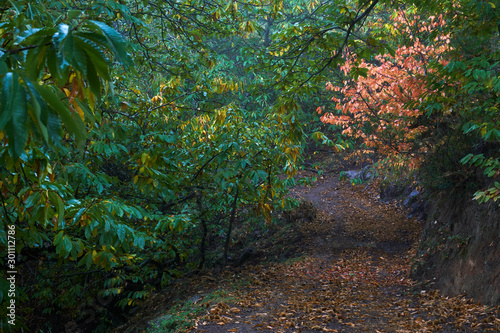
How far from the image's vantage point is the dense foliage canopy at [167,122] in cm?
122

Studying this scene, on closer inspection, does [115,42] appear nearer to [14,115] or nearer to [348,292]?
[14,115]

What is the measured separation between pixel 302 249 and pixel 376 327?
4589 millimetres

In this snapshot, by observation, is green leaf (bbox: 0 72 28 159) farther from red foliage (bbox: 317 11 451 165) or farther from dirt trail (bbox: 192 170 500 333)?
red foliage (bbox: 317 11 451 165)

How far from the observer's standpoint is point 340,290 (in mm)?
6020

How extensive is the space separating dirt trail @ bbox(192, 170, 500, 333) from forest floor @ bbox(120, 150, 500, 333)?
0.04ft

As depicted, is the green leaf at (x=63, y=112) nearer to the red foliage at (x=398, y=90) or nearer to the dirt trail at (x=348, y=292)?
the dirt trail at (x=348, y=292)

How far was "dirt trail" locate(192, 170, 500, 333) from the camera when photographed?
4207 mm

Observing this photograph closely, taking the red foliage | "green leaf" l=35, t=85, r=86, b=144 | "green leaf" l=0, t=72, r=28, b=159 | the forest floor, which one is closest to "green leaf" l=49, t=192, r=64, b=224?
"green leaf" l=35, t=85, r=86, b=144

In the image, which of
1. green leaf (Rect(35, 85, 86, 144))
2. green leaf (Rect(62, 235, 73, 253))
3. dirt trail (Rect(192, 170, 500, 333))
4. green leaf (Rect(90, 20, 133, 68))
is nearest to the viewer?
green leaf (Rect(35, 85, 86, 144))

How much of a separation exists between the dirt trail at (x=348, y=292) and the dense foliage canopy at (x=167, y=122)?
4.68 ft

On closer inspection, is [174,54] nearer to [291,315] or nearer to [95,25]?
[291,315]

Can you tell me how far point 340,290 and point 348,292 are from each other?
156mm

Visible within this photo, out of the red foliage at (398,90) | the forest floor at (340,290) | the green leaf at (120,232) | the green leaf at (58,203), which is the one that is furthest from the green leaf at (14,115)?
the red foliage at (398,90)

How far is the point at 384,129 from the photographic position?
8398 mm
